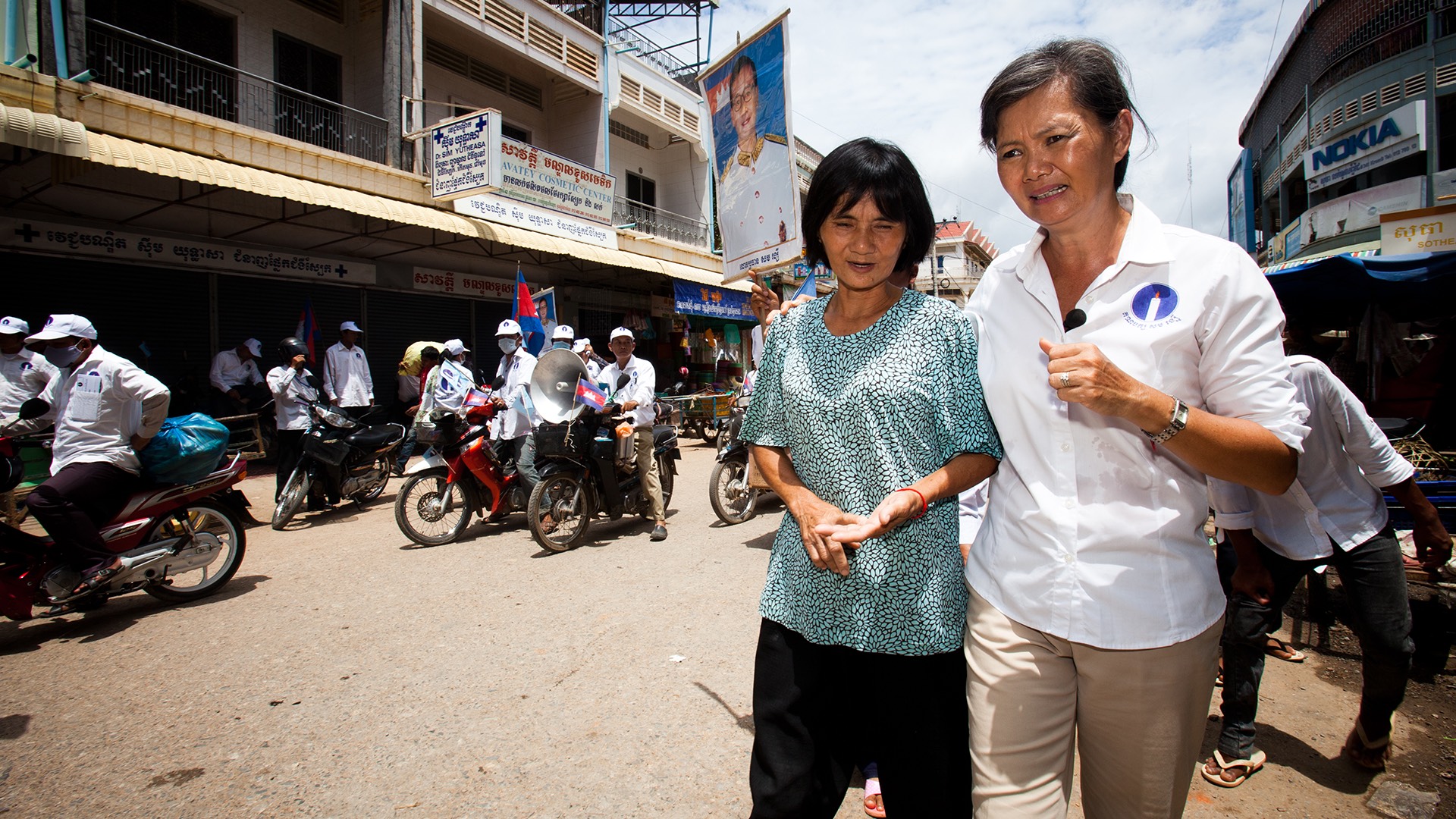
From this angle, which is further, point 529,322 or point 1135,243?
point 529,322

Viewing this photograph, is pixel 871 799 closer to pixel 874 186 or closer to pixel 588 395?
pixel 874 186

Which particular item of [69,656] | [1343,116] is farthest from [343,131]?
[1343,116]

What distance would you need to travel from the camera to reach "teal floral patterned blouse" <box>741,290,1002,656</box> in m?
1.53

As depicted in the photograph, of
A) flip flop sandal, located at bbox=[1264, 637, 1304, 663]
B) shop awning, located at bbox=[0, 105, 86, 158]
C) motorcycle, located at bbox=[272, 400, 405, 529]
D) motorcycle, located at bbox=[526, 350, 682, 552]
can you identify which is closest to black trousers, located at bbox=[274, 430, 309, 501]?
motorcycle, located at bbox=[272, 400, 405, 529]

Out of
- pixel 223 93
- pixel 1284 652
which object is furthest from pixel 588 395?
pixel 223 93

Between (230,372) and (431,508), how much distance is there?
5755 millimetres

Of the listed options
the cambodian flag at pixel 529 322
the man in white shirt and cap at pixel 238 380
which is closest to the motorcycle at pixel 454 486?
the cambodian flag at pixel 529 322

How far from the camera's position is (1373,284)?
5.01 meters

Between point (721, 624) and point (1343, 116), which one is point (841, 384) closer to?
point (721, 624)

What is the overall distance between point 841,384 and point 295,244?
11.7m

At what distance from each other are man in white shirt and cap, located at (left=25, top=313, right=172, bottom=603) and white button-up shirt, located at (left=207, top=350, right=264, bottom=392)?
5.98 metres

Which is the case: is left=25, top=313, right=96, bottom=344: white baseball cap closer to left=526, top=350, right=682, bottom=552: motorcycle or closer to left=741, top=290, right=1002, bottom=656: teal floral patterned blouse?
left=526, top=350, right=682, bottom=552: motorcycle

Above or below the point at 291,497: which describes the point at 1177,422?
above

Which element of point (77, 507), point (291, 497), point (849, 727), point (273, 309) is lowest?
point (291, 497)
